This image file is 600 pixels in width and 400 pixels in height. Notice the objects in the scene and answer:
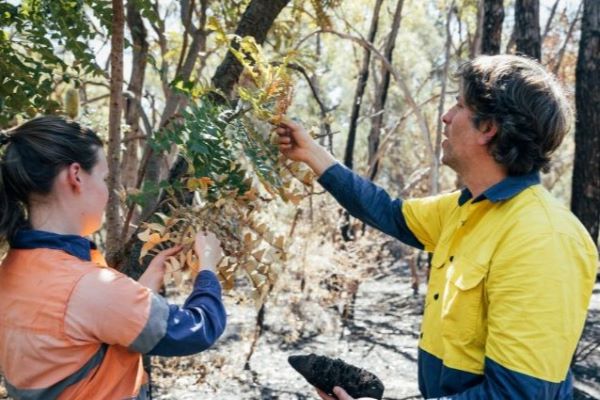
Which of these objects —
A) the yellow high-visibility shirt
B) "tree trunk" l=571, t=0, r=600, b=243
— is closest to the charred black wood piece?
the yellow high-visibility shirt

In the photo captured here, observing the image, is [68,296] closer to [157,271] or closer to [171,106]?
[157,271]

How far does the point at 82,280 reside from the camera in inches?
53.0

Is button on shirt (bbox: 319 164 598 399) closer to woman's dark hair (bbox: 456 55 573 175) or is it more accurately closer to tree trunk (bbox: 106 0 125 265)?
woman's dark hair (bbox: 456 55 573 175)

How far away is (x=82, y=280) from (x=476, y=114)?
1000 millimetres

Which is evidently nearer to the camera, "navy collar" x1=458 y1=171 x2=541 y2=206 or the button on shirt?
the button on shirt

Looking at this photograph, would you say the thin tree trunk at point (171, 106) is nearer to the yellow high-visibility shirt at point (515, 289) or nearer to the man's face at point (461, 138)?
the man's face at point (461, 138)

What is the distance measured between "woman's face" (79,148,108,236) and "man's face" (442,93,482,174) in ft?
2.85

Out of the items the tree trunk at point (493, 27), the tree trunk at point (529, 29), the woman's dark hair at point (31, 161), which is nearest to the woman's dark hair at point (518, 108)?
the woman's dark hair at point (31, 161)

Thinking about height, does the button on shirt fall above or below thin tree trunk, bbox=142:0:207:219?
below

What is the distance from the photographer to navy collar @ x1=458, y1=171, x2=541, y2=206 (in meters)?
1.51

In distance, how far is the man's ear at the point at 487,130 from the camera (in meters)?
1.55

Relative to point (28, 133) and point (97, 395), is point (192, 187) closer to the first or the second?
point (28, 133)

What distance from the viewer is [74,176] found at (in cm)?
145

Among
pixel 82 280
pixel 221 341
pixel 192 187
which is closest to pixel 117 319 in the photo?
pixel 82 280
